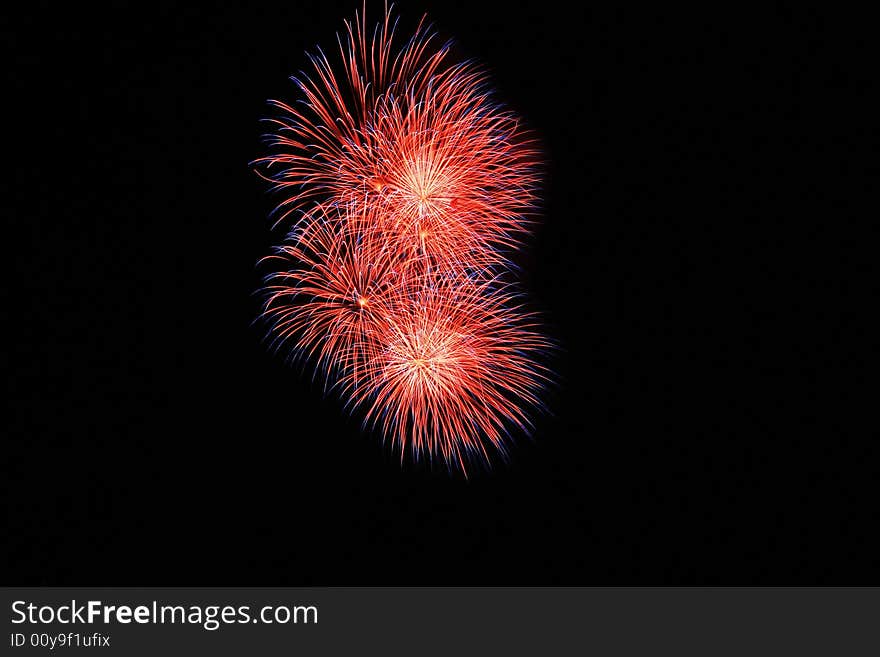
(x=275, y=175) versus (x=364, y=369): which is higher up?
(x=275, y=175)

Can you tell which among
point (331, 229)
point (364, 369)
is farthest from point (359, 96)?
point (364, 369)

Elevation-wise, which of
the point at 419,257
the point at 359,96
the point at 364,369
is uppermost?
the point at 359,96

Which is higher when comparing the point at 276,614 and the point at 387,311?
the point at 387,311

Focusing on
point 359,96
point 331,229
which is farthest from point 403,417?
point 359,96

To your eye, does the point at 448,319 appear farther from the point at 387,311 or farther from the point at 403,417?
the point at 403,417


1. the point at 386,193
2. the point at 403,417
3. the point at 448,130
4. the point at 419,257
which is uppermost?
the point at 448,130

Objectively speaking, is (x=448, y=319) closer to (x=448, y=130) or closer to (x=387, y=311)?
(x=387, y=311)

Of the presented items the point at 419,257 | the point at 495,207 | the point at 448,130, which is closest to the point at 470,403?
the point at 419,257

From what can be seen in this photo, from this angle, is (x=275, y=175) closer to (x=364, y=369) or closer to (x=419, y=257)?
(x=419, y=257)
